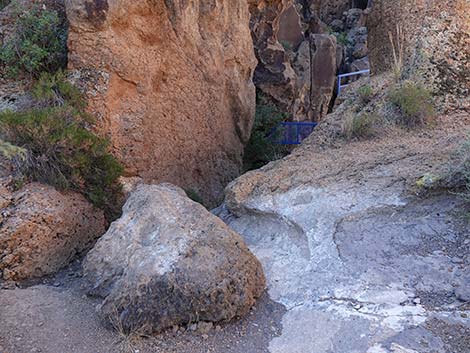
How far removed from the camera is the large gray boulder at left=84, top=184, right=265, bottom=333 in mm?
3273

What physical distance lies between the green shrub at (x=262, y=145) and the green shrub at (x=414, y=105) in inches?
165

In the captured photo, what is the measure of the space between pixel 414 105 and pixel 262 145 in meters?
5.31

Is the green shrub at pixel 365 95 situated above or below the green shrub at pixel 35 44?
below

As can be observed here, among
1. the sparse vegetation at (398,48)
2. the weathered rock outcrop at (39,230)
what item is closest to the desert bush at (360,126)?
the sparse vegetation at (398,48)

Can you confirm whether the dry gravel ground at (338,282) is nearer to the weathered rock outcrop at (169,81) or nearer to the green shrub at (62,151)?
the green shrub at (62,151)

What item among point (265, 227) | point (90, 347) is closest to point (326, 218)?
point (265, 227)

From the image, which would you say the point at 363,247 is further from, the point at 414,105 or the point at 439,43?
the point at 439,43

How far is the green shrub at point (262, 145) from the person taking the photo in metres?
10.8

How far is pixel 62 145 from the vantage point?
4.65m

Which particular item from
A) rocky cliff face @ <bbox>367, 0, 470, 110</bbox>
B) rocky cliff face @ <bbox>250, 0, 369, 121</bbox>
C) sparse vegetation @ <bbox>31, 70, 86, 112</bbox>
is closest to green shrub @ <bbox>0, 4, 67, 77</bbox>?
sparse vegetation @ <bbox>31, 70, 86, 112</bbox>

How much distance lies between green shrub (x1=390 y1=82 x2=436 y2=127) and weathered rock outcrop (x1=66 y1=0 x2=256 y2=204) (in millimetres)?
3002

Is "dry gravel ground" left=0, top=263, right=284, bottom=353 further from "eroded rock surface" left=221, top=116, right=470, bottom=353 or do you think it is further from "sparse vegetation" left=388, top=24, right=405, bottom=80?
"sparse vegetation" left=388, top=24, right=405, bottom=80

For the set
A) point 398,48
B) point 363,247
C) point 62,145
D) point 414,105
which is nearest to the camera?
point 363,247

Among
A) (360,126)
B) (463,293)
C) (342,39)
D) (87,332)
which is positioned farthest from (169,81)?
(342,39)
